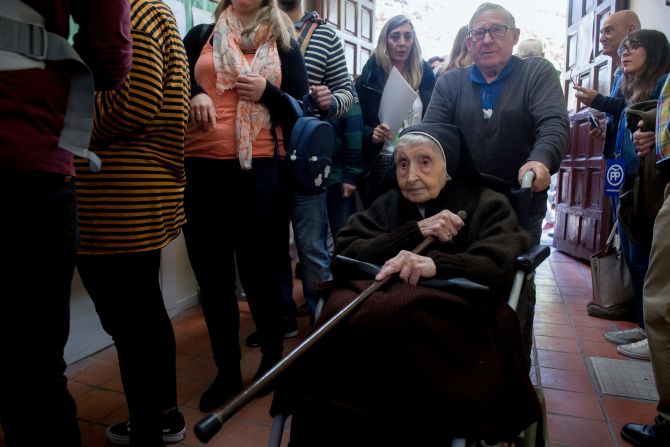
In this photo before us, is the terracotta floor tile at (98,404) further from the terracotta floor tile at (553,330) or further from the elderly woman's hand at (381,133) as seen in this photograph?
the terracotta floor tile at (553,330)

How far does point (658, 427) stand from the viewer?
175cm

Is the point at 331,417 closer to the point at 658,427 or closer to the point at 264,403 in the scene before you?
the point at 264,403

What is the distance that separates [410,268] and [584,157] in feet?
13.6

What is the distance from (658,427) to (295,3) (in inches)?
95.5

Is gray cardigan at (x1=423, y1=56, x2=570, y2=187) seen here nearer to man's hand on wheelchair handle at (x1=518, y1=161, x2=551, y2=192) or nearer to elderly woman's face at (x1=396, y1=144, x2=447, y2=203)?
man's hand on wheelchair handle at (x1=518, y1=161, x2=551, y2=192)

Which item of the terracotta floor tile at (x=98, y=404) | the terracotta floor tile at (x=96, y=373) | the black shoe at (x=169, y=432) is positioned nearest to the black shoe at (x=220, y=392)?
the black shoe at (x=169, y=432)

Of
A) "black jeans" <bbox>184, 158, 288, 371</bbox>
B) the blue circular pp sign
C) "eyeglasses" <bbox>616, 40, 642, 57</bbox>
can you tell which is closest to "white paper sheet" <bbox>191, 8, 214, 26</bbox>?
"black jeans" <bbox>184, 158, 288, 371</bbox>

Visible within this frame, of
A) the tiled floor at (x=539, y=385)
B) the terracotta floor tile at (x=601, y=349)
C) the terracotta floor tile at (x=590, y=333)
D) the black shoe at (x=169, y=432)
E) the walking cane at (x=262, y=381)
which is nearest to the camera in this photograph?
the walking cane at (x=262, y=381)

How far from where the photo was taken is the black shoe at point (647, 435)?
1730 mm

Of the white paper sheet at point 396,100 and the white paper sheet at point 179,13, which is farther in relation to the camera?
the white paper sheet at point 179,13

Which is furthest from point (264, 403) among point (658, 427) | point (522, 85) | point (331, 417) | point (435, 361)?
point (522, 85)

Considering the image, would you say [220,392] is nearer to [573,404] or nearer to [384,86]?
[573,404]

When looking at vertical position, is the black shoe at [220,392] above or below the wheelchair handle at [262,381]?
below

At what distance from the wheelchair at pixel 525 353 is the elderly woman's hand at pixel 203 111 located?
0.85 metres
